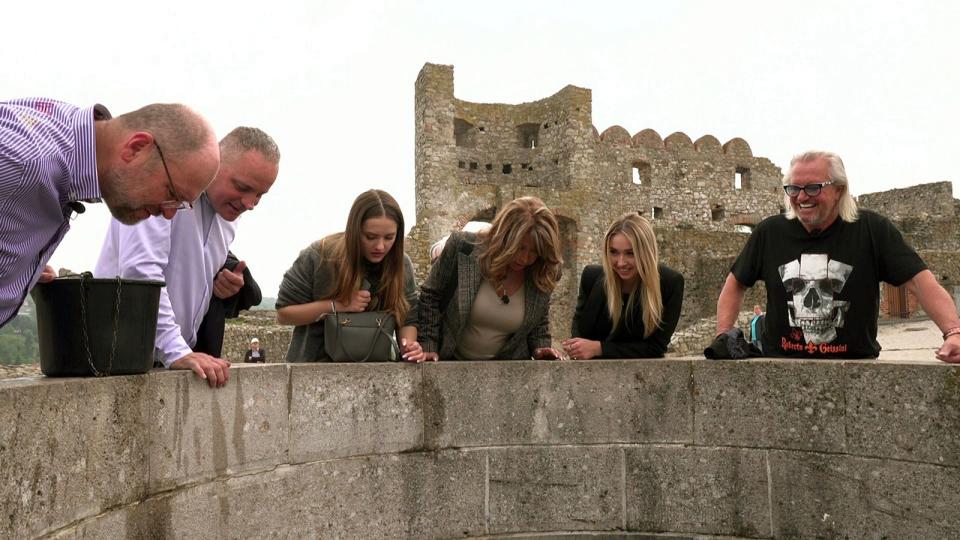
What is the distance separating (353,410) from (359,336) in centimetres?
37

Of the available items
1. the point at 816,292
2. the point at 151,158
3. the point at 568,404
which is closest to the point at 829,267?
the point at 816,292

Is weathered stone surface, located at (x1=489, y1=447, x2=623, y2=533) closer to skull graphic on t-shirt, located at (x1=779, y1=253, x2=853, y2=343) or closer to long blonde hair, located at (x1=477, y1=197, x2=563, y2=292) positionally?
long blonde hair, located at (x1=477, y1=197, x2=563, y2=292)

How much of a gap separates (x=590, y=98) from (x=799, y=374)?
26.4m

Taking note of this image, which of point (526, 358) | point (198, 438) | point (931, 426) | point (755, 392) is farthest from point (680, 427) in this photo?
point (198, 438)

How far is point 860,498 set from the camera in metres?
3.67

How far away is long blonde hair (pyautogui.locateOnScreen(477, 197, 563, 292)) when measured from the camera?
11.9ft

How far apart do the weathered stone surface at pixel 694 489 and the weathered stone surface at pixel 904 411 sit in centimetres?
53

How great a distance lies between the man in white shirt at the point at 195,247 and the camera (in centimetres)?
288

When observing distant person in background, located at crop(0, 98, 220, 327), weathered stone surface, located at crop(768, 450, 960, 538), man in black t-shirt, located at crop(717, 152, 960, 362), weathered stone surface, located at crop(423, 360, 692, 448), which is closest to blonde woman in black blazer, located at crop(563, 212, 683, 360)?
weathered stone surface, located at crop(423, 360, 692, 448)

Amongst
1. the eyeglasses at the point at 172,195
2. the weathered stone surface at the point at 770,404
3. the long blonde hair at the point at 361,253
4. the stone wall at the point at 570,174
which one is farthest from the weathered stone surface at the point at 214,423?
the stone wall at the point at 570,174

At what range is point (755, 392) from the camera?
12.9 feet

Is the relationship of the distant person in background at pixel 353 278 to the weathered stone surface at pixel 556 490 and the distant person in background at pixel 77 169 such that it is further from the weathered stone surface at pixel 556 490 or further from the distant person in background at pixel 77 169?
the distant person in background at pixel 77 169

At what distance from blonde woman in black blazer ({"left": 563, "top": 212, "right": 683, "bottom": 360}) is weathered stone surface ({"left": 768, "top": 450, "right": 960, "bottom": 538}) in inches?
35.4

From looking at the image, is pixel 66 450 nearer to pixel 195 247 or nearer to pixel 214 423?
pixel 214 423
